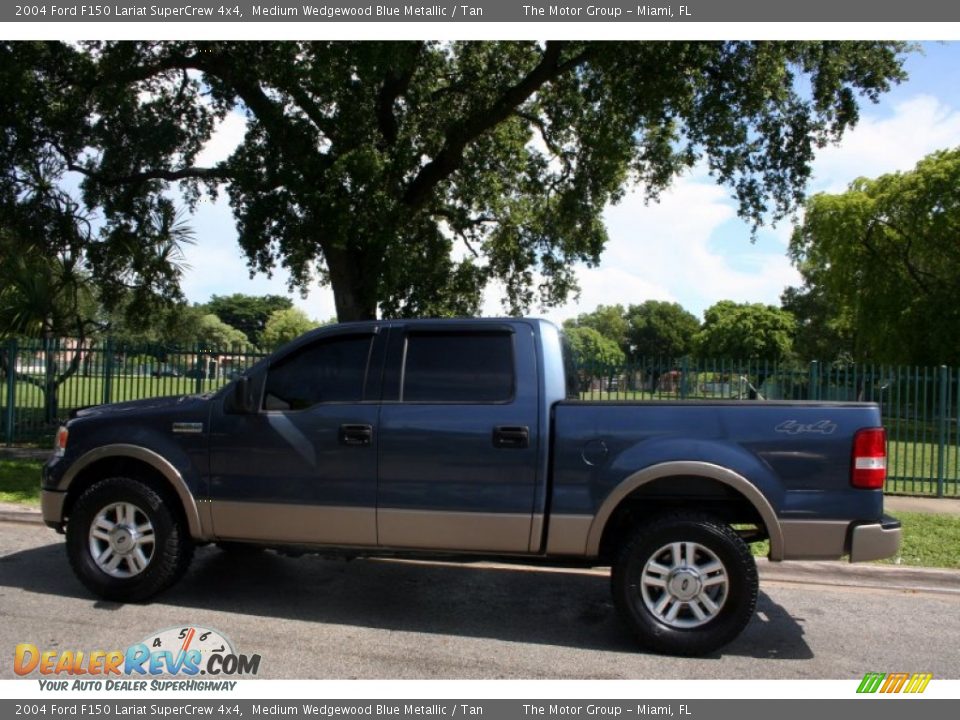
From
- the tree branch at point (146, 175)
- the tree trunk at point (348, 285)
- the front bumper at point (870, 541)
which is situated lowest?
the front bumper at point (870, 541)

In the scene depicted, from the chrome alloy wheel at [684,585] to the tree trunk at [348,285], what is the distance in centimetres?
988

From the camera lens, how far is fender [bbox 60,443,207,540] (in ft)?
17.9

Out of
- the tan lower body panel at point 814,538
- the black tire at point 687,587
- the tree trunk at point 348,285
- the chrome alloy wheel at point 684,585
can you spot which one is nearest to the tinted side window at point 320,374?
the black tire at point 687,587

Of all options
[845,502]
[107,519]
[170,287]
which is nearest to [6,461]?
[170,287]

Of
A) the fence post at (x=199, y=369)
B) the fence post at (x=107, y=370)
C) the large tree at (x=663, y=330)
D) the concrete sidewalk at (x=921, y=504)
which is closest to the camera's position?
the concrete sidewalk at (x=921, y=504)

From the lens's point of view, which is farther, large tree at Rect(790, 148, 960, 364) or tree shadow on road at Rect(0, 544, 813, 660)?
large tree at Rect(790, 148, 960, 364)

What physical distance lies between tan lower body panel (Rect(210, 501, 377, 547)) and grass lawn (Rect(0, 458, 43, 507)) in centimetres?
460

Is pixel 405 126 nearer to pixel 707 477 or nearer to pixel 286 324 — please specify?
pixel 707 477

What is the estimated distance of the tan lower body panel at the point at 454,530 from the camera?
16.3 feet

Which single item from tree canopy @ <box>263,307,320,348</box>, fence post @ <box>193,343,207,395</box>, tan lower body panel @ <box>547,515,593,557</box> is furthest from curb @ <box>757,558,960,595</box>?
tree canopy @ <box>263,307,320,348</box>

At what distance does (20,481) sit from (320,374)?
6.86 m

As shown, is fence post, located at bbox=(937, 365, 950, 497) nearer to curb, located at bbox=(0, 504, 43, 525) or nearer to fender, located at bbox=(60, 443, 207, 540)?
fender, located at bbox=(60, 443, 207, 540)

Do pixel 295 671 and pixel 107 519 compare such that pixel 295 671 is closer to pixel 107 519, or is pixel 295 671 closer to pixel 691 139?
pixel 107 519

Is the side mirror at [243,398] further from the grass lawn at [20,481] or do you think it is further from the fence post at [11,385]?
the fence post at [11,385]
